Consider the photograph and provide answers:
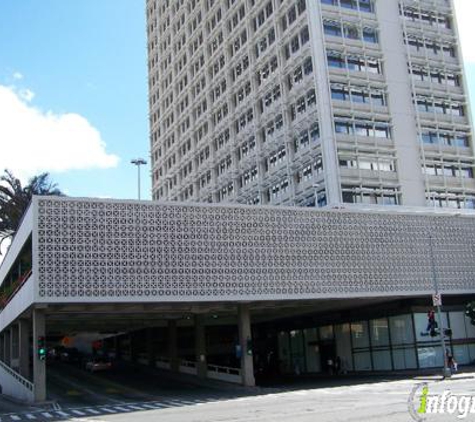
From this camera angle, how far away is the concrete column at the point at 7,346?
71.8 m

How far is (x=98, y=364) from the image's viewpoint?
228 feet

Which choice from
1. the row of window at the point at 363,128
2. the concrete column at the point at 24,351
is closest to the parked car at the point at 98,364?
the concrete column at the point at 24,351

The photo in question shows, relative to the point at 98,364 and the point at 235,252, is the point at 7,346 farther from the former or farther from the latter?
the point at 235,252

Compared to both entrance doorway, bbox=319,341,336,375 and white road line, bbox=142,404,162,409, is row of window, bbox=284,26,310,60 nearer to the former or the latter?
entrance doorway, bbox=319,341,336,375

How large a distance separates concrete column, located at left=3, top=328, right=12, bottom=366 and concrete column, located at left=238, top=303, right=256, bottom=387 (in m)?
29.0

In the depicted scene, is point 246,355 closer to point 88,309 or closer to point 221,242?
point 221,242

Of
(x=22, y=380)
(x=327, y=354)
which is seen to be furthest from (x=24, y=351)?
(x=327, y=354)

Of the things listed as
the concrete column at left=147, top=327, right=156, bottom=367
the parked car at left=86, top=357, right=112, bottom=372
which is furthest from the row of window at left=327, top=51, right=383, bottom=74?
the parked car at left=86, top=357, right=112, bottom=372

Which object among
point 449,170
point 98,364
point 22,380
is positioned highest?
point 449,170

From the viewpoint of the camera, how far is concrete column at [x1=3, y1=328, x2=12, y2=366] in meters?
71.8

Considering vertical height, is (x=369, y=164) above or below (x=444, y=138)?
below

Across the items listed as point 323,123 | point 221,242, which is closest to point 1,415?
point 221,242

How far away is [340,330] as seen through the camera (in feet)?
209

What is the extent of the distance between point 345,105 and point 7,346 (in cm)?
4321
